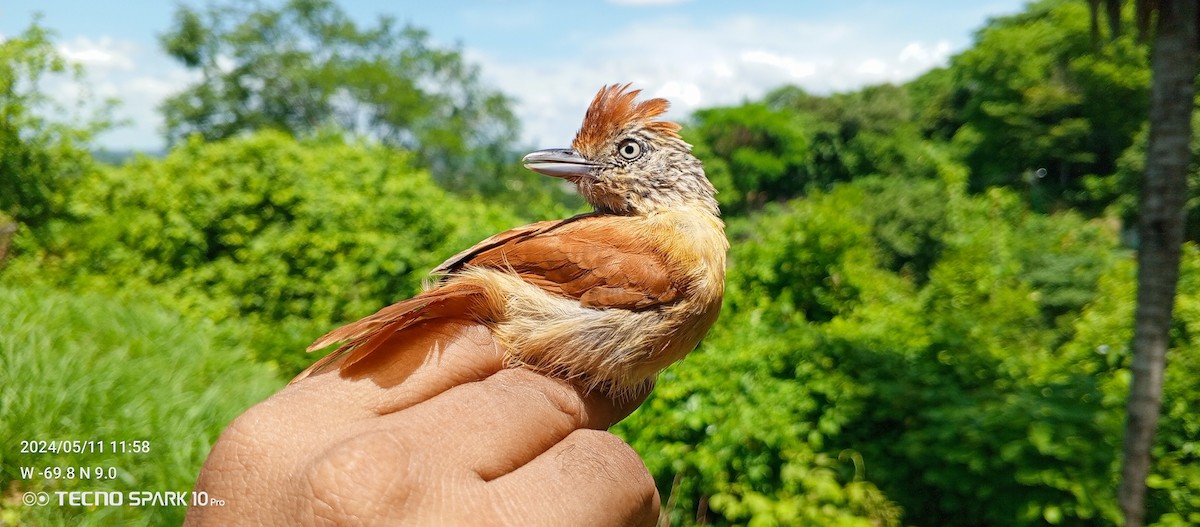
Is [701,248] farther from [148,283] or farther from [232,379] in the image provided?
[148,283]

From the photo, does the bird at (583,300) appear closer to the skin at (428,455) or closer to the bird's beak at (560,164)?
the skin at (428,455)

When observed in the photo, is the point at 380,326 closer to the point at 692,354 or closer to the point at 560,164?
the point at 560,164

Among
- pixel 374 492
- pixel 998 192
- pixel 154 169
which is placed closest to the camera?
pixel 374 492

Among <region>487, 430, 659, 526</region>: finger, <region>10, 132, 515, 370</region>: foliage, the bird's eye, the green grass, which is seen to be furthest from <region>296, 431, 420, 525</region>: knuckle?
<region>10, 132, 515, 370</region>: foliage

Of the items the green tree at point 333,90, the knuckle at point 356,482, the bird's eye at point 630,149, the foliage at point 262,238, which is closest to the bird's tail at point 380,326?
the knuckle at point 356,482

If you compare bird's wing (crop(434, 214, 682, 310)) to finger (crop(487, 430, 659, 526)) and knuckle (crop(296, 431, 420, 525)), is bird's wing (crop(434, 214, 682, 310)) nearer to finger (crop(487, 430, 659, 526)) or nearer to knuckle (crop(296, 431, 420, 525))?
finger (crop(487, 430, 659, 526))

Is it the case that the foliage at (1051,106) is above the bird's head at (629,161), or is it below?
above

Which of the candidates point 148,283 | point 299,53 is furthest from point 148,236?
point 299,53

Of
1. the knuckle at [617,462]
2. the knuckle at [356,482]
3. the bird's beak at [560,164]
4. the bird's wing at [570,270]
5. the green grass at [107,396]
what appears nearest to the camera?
the knuckle at [356,482]
